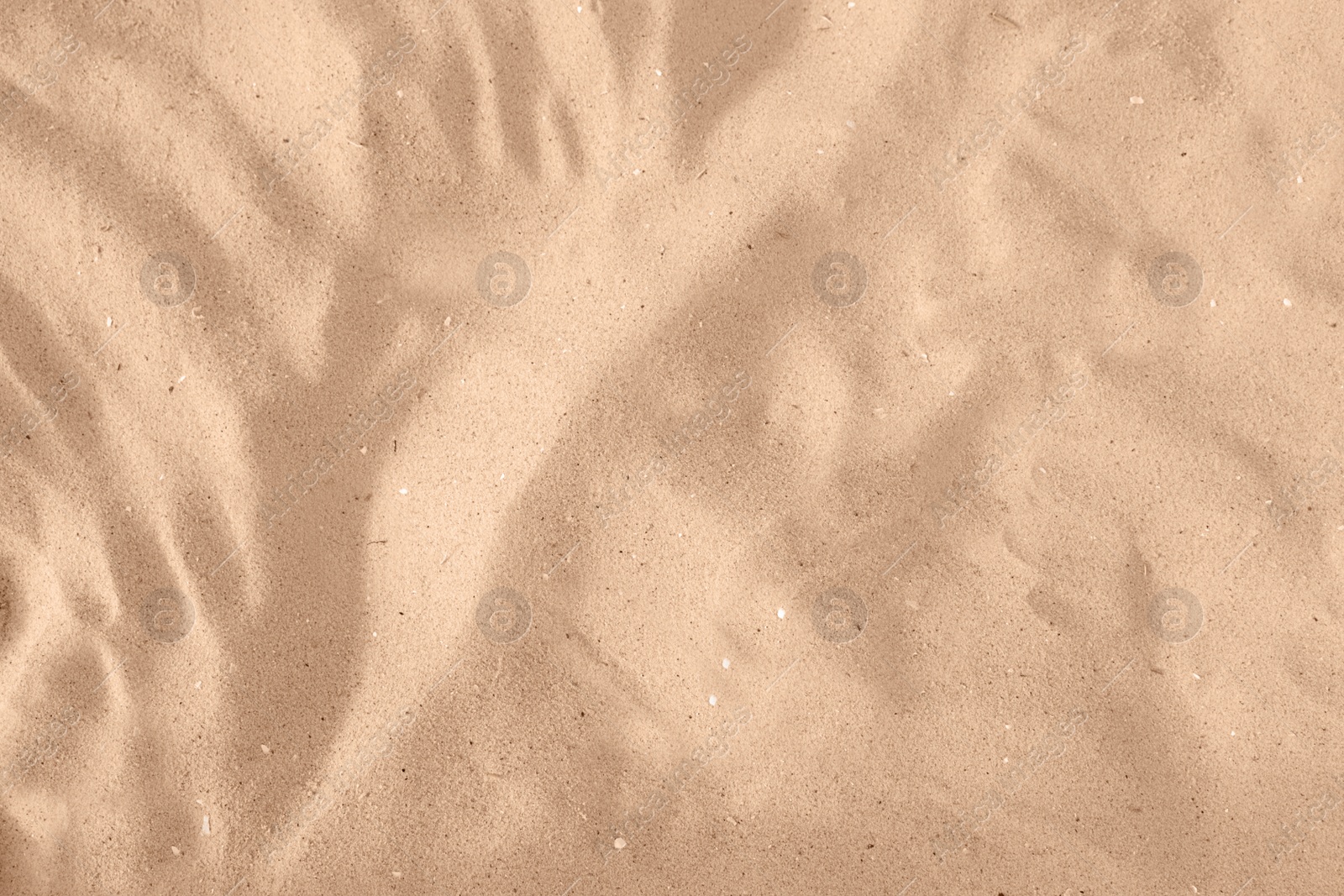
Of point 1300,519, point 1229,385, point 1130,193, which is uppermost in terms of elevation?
point 1130,193

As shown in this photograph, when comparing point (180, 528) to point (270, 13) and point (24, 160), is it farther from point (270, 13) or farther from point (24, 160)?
point (270, 13)

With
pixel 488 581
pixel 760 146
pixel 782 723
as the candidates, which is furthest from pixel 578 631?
pixel 760 146

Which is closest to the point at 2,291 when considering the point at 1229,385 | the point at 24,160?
the point at 24,160

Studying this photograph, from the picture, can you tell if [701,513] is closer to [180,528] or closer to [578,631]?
[578,631]

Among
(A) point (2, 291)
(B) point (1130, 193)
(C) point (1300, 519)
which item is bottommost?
(A) point (2, 291)

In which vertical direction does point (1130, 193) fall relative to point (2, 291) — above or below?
above

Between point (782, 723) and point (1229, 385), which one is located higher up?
point (1229, 385)
